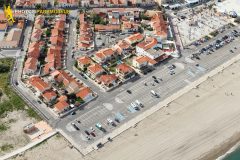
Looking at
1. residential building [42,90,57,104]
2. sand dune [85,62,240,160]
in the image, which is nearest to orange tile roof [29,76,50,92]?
residential building [42,90,57,104]

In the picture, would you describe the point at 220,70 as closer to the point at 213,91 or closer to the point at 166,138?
the point at 213,91

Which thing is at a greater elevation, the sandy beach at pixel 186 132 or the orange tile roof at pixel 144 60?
the orange tile roof at pixel 144 60

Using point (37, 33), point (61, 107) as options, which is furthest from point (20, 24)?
point (61, 107)

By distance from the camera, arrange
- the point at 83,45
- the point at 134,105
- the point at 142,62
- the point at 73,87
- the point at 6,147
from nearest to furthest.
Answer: the point at 6,147
the point at 134,105
the point at 73,87
the point at 142,62
the point at 83,45

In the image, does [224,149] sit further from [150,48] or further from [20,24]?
[20,24]

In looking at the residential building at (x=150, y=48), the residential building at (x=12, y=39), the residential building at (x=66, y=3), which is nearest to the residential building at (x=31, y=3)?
the residential building at (x=66, y=3)

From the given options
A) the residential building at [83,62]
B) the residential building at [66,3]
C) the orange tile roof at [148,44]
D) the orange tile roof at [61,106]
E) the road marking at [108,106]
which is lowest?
the road marking at [108,106]

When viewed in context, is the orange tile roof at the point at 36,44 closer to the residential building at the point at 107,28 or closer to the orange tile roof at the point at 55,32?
the orange tile roof at the point at 55,32
